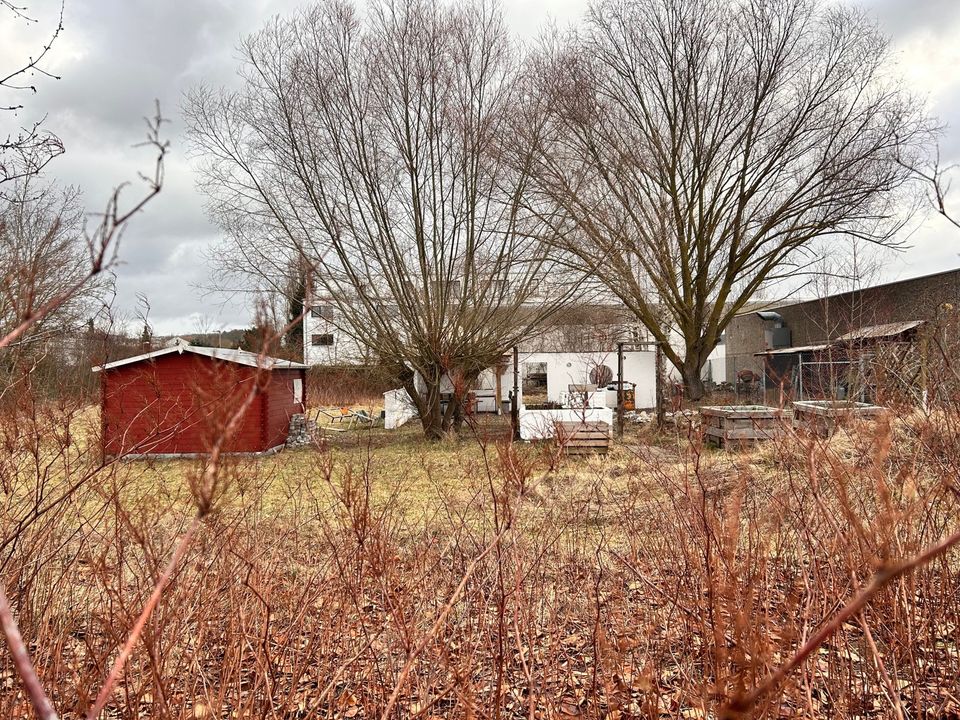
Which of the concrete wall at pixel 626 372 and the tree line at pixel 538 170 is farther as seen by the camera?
the concrete wall at pixel 626 372

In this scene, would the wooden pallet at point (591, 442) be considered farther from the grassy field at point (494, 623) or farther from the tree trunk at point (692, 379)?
the grassy field at point (494, 623)

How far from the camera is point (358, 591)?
3.03m

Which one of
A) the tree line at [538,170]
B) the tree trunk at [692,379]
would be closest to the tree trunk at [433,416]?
the tree line at [538,170]

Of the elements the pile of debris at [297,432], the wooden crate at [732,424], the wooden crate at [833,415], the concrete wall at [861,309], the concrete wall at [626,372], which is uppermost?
the concrete wall at [861,309]

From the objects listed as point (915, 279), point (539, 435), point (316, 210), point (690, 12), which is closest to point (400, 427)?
point (539, 435)

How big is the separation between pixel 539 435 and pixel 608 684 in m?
13.2

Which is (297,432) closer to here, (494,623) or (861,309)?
(861,309)

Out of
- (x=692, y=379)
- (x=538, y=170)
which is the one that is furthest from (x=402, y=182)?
(x=692, y=379)

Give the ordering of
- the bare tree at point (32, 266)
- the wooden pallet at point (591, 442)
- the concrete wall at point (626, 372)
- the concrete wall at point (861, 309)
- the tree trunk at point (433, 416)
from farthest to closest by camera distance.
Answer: the concrete wall at point (626, 372), the concrete wall at point (861, 309), the tree trunk at point (433, 416), the wooden pallet at point (591, 442), the bare tree at point (32, 266)

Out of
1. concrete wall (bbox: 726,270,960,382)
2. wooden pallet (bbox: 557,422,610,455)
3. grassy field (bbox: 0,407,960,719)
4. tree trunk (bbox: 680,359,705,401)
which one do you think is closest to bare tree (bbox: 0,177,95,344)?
grassy field (bbox: 0,407,960,719)

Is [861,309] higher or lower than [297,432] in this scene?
higher

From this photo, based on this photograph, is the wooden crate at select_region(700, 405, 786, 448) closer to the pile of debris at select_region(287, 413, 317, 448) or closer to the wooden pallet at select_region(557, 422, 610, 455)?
the wooden pallet at select_region(557, 422, 610, 455)

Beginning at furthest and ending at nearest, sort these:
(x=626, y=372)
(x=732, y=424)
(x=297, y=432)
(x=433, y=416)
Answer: (x=626, y=372) → (x=297, y=432) → (x=433, y=416) → (x=732, y=424)

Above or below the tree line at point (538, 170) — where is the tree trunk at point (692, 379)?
below
